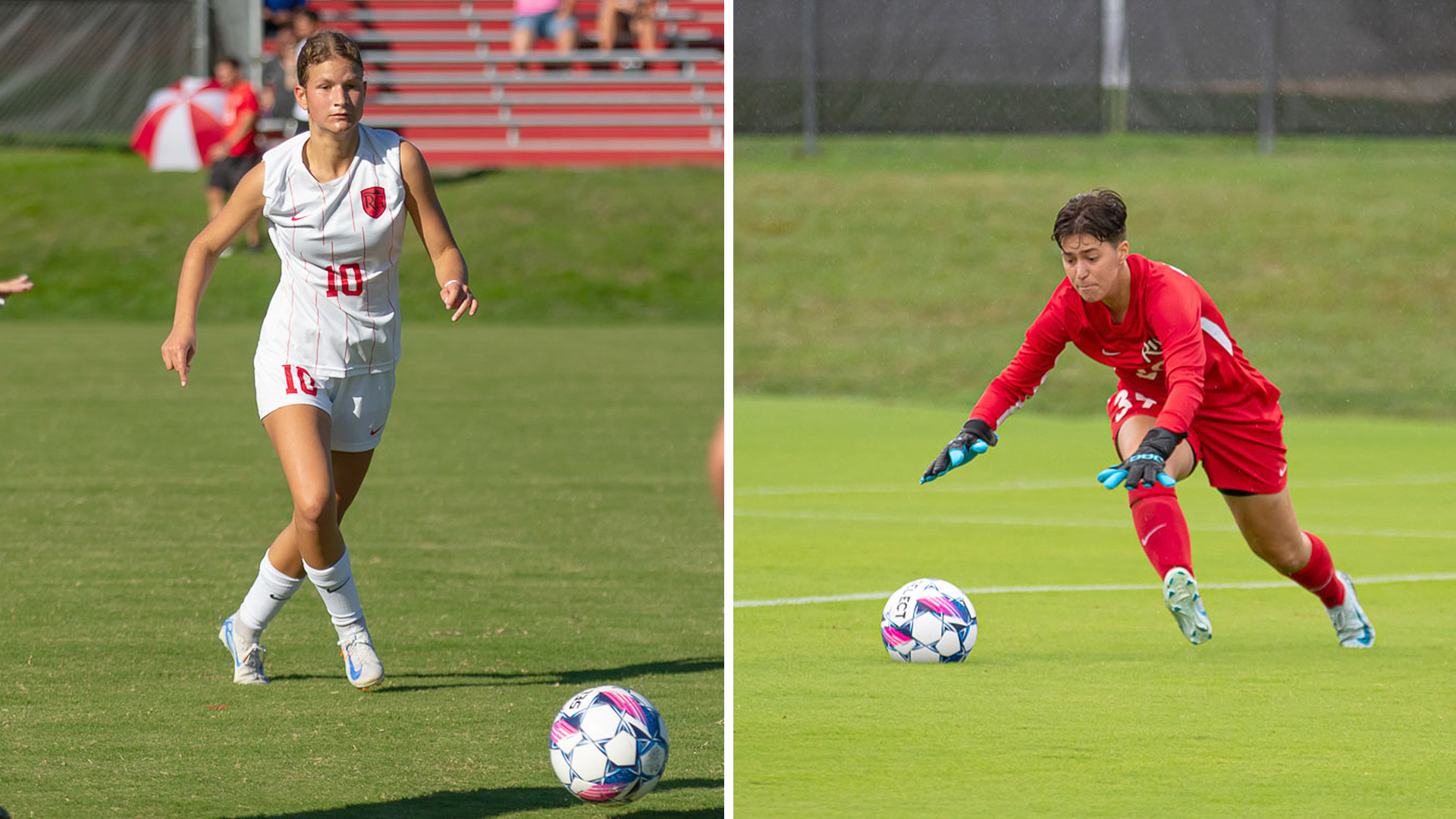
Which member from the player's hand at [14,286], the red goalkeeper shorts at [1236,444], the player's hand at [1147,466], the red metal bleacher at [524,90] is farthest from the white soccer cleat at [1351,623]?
the red metal bleacher at [524,90]

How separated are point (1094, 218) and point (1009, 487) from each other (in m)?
6.36

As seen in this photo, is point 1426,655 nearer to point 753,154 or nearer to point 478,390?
point 478,390

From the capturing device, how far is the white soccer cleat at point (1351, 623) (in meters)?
6.87

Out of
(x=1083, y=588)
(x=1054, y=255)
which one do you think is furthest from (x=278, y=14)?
(x=1083, y=588)

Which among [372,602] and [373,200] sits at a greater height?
[373,200]

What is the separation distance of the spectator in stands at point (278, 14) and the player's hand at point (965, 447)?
2059cm

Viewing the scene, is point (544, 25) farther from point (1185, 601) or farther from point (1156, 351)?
point (1185, 601)

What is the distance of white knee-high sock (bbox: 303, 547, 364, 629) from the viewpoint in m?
5.80

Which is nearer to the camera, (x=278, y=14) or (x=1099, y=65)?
(x=1099, y=65)

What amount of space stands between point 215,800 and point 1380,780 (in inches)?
117

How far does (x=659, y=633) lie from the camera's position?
22.3ft

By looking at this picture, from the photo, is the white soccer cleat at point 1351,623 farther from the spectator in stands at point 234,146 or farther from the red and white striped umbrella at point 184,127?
the red and white striped umbrella at point 184,127

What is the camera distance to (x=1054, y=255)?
2067cm

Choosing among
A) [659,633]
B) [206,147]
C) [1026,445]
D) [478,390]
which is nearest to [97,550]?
[659,633]
